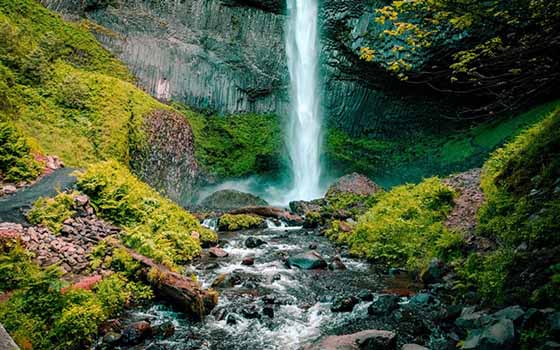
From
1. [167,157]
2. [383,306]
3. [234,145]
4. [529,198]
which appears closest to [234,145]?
[234,145]

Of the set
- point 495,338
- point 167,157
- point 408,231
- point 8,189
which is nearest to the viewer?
point 495,338

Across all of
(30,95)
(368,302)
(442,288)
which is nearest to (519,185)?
(442,288)

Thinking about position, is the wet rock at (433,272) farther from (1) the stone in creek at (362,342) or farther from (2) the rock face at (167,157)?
(2) the rock face at (167,157)

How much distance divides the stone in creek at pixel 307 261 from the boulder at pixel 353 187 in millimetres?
12061

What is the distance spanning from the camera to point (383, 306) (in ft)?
19.3

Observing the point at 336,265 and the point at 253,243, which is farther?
the point at 253,243

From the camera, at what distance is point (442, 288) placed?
21.2ft

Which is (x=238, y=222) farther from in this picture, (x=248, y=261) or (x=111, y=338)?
(x=111, y=338)

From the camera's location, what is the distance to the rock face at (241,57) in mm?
27953

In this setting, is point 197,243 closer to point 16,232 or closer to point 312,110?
point 16,232

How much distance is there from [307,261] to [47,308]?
17.9 ft

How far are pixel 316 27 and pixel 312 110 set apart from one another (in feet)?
22.5

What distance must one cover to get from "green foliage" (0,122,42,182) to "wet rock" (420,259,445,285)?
381 inches

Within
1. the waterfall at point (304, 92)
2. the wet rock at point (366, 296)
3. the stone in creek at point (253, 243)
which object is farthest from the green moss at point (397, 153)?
the wet rock at point (366, 296)
